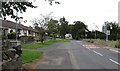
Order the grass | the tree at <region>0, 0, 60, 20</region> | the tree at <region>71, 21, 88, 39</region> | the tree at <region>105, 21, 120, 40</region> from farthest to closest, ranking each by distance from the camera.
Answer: the tree at <region>71, 21, 88, 39</region> → the tree at <region>105, 21, 120, 40</region> → the grass → the tree at <region>0, 0, 60, 20</region>

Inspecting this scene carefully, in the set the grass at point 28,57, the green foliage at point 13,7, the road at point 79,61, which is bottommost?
the road at point 79,61

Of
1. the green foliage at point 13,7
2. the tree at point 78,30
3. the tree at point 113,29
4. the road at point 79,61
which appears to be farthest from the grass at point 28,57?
the tree at point 78,30

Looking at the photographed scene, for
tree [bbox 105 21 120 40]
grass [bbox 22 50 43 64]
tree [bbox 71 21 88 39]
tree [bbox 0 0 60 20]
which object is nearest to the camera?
tree [bbox 0 0 60 20]

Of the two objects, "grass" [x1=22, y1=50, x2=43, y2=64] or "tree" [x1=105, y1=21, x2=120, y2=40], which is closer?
"grass" [x1=22, y1=50, x2=43, y2=64]

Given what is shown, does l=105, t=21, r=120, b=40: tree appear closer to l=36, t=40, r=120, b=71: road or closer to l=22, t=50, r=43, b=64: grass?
l=36, t=40, r=120, b=71: road

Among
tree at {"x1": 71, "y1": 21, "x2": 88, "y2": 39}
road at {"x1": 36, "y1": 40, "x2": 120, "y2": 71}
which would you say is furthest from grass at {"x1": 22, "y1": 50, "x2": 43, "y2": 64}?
tree at {"x1": 71, "y1": 21, "x2": 88, "y2": 39}

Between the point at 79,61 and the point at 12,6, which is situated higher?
Result: the point at 12,6

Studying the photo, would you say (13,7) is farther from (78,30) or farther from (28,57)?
(78,30)

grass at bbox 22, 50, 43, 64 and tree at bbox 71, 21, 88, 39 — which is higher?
tree at bbox 71, 21, 88, 39

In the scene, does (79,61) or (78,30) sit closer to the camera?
(79,61)

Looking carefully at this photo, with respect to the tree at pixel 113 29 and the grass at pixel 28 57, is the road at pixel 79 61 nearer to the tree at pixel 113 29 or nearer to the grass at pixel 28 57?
the grass at pixel 28 57

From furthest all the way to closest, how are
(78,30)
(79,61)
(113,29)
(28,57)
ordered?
(78,30) → (113,29) → (28,57) → (79,61)

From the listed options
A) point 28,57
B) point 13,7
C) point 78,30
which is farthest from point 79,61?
point 78,30

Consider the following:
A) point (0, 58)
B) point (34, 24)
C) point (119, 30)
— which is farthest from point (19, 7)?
point (119, 30)
